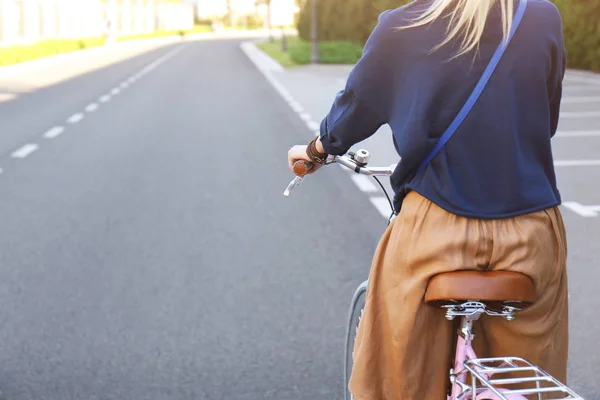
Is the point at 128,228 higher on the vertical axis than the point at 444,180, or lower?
lower

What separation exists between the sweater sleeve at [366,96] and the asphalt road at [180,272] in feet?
5.72

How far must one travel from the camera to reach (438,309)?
234 centimetres

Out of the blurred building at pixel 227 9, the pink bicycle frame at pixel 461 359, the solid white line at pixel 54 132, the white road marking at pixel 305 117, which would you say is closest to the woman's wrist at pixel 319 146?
the pink bicycle frame at pixel 461 359

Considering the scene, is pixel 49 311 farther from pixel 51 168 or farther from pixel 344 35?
pixel 344 35

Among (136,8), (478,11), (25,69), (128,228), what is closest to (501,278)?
(478,11)

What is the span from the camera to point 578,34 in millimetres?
23922

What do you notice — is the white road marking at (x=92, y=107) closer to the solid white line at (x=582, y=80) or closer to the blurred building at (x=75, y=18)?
the solid white line at (x=582, y=80)

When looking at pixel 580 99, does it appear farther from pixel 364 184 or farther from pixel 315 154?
pixel 315 154

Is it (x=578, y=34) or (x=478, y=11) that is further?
(x=578, y=34)

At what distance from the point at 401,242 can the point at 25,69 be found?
105ft

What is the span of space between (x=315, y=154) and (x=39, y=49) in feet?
129

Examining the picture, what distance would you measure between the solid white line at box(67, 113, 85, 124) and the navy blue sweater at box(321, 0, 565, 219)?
13.6 metres

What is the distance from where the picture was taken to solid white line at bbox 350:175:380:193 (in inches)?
350

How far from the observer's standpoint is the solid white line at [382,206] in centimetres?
772
